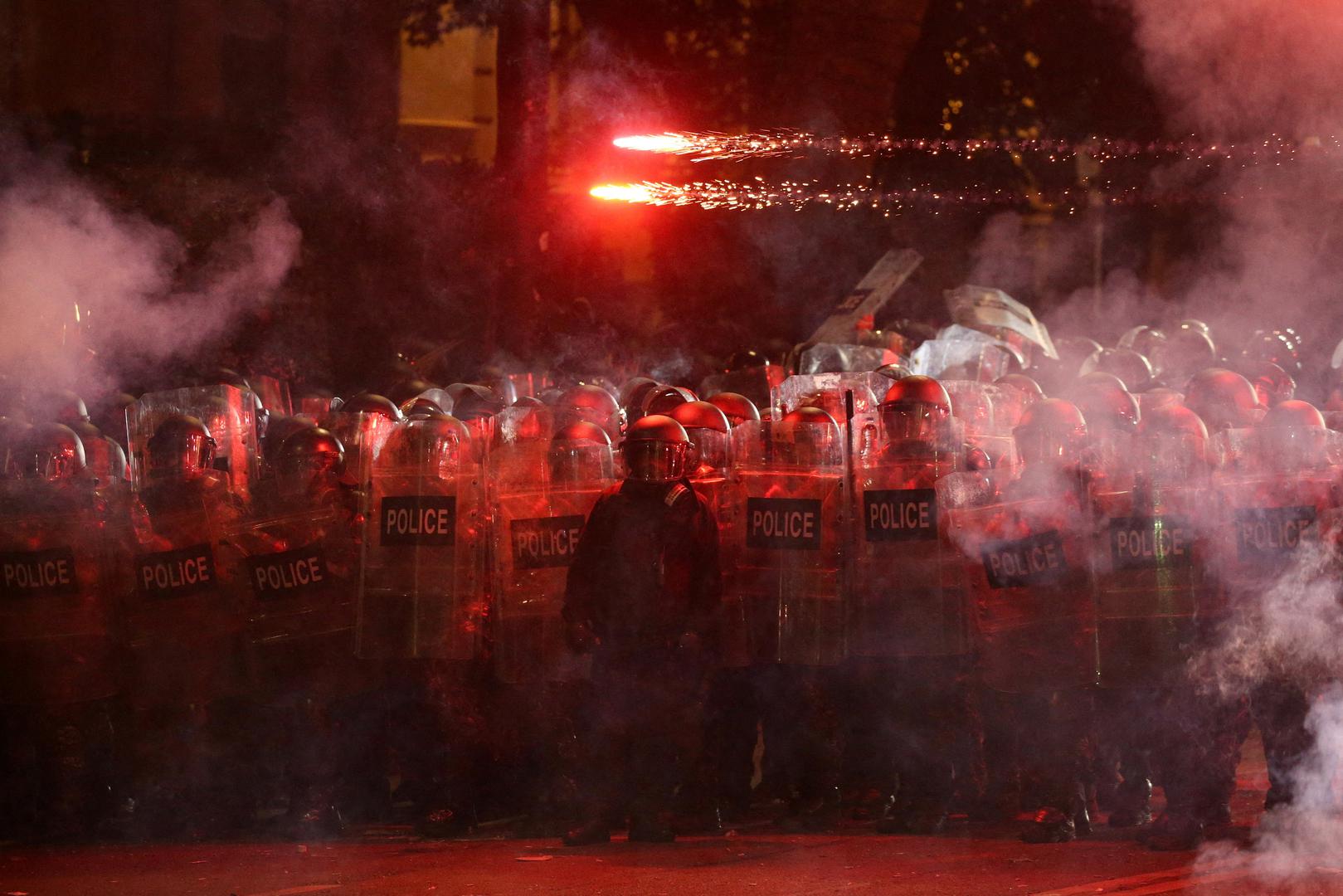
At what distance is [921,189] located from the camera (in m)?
14.6

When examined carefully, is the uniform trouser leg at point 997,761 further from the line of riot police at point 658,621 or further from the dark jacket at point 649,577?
the dark jacket at point 649,577

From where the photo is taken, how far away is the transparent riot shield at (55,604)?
633cm

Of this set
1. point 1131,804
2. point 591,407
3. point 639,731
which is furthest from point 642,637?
point 1131,804

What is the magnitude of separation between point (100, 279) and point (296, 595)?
4.29 m

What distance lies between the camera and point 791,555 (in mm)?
6281

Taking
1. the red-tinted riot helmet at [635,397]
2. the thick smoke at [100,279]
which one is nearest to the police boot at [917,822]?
the red-tinted riot helmet at [635,397]

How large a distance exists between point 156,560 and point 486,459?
1.48 metres

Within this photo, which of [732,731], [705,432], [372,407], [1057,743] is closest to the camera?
[1057,743]

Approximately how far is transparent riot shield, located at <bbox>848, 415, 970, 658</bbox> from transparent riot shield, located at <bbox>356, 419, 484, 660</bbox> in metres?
1.66

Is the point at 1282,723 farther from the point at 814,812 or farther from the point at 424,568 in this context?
the point at 424,568

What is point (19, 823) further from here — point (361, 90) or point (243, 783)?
point (361, 90)

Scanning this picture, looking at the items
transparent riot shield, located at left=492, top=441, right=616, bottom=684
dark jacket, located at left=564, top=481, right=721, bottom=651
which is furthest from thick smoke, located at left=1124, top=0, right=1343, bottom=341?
Result: transparent riot shield, located at left=492, top=441, right=616, bottom=684

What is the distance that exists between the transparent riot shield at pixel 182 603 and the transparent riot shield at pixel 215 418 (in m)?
0.61

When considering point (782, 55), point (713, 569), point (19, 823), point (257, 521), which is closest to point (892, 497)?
point (713, 569)
